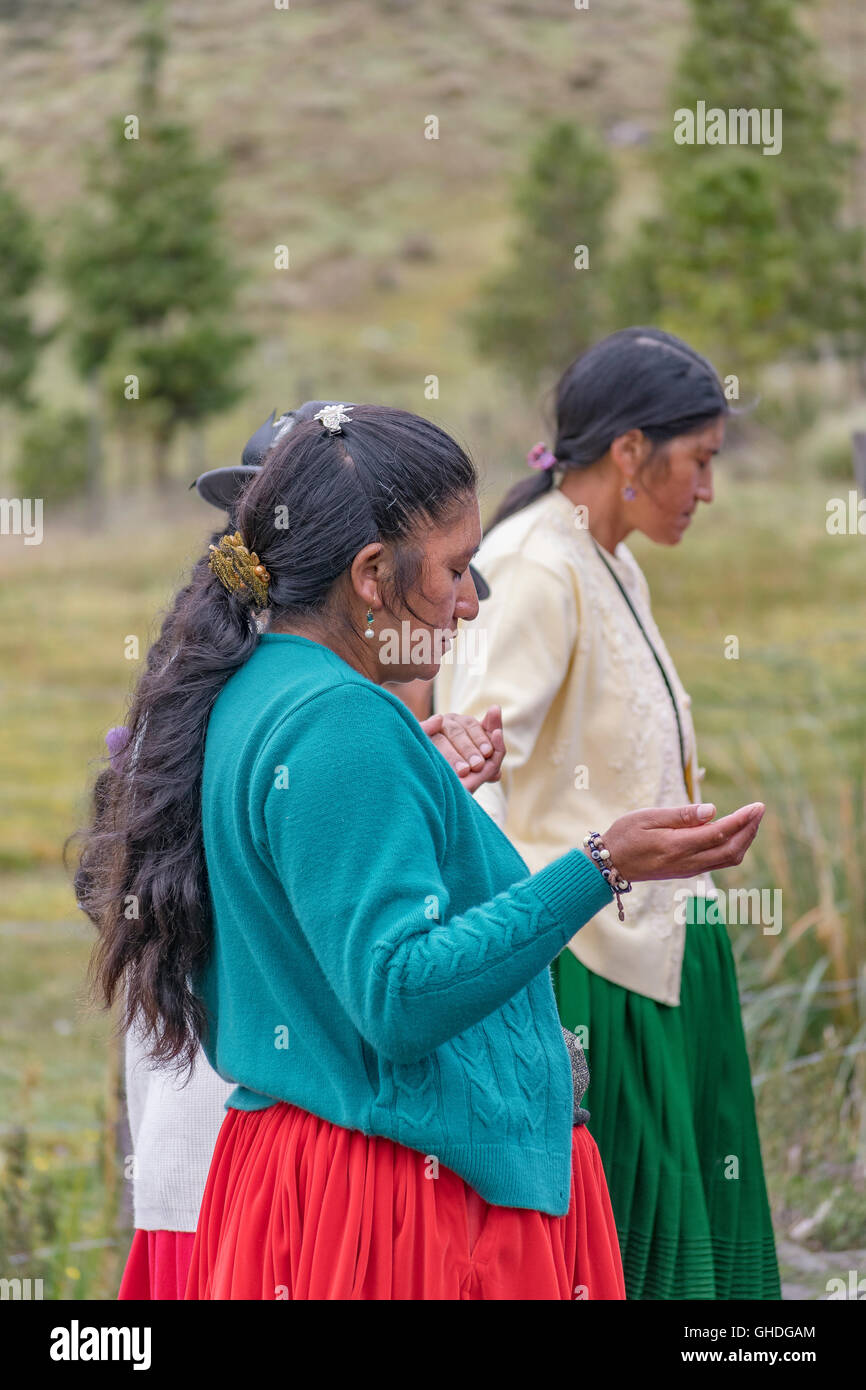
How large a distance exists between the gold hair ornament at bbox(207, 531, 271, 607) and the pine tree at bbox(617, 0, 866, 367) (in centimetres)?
1185

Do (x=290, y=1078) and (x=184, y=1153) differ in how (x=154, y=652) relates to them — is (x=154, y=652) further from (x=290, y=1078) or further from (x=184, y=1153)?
(x=184, y=1153)

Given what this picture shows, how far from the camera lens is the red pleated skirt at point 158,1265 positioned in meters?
1.98

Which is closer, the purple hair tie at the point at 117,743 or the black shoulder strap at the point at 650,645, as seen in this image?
the purple hair tie at the point at 117,743

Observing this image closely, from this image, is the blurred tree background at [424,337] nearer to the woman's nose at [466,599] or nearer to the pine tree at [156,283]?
the pine tree at [156,283]

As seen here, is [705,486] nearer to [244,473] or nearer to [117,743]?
[244,473]

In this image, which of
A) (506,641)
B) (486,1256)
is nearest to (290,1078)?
(486,1256)

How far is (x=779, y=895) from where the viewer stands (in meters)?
3.93

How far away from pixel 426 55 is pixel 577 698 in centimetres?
2201

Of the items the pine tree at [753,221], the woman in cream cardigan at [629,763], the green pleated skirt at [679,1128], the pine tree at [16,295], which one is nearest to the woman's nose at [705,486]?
the woman in cream cardigan at [629,763]

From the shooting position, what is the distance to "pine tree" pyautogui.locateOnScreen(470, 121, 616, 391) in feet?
46.3

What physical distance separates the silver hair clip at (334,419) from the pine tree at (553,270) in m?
12.8

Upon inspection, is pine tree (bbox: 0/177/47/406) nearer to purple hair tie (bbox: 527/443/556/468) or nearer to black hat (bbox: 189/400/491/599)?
purple hair tie (bbox: 527/443/556/468)

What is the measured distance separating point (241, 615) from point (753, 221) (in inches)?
490

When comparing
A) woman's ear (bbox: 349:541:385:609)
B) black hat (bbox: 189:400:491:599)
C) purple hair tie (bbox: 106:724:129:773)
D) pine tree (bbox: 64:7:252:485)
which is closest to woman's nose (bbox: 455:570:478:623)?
woman's ear (bbox: 349:541:385:609)
